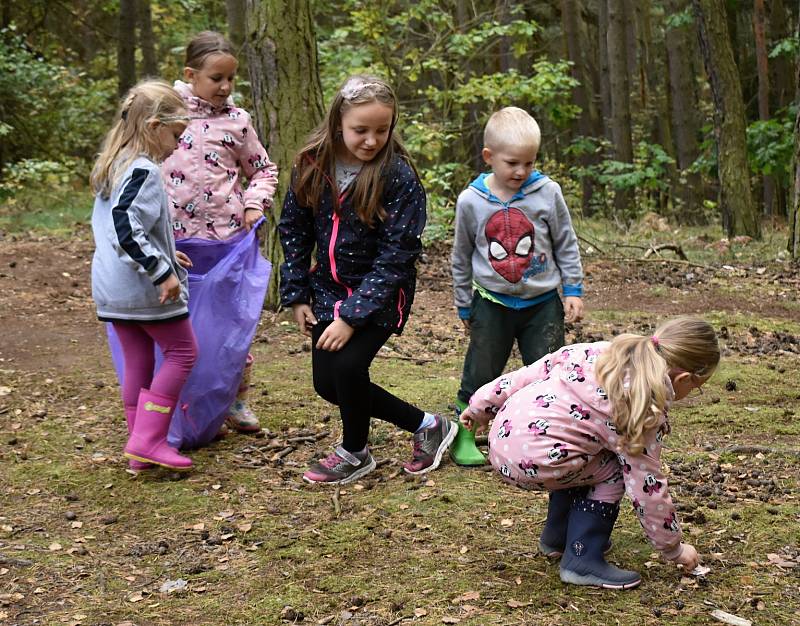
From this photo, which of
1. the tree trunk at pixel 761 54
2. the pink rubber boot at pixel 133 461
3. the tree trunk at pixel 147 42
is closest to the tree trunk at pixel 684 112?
the tree trunk at pixel 761 54

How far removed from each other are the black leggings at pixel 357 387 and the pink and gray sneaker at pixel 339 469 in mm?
41

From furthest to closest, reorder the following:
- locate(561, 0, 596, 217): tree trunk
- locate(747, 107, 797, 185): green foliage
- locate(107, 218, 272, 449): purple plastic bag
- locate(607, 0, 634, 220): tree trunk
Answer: locate(561, 0, 596, 217): tree trunk
locate(607, 0, 634, 220): tree trunk
locate(747, 107, 797, 185): green foliage
locate(107, 218, 272, 449): purple plastic bag

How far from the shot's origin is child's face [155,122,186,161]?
4.14 meters

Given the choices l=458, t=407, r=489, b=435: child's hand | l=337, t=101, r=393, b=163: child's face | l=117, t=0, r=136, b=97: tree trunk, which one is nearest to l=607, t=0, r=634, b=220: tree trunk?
l=117, t=0, r=136, b=97: tree trunk

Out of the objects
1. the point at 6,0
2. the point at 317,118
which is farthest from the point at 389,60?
the point at 6,0

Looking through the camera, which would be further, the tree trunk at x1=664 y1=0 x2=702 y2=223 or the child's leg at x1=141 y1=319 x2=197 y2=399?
the tree trunk at x1=664 y1=0 x2=702 y2=223

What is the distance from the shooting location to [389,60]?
38.8 ft

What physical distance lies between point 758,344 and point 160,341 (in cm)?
457

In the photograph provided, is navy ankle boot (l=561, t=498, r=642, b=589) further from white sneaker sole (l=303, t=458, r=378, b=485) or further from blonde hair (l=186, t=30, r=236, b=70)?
blonde hair (l=186, t=30, r=236, b=70)

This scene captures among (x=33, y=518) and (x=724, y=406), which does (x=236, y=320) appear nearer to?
(x=33, y=518)

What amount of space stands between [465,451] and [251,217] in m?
1.59

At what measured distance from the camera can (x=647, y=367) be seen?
2867mm

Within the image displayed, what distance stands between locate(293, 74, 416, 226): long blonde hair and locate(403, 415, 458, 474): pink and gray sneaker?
106cm

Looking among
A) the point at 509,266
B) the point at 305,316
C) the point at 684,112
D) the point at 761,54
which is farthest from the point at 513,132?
the point at 684,112
